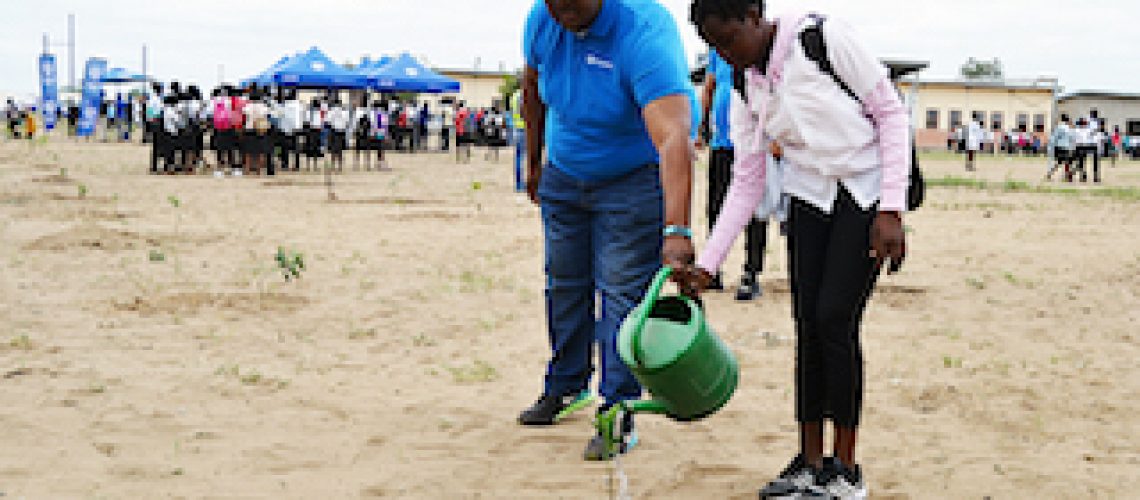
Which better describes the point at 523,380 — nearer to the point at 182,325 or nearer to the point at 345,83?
the point at 182,325

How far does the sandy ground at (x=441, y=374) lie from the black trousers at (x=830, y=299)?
1.52 feet

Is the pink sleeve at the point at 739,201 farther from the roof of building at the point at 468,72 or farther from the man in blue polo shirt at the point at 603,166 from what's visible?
the roof of building at the point at 468,72

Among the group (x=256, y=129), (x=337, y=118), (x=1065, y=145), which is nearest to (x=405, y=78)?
(x=337, y=118)

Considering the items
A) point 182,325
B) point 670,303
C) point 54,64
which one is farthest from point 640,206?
point 54,64

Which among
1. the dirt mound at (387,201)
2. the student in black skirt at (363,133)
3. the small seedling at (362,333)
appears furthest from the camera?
the student in black skirt at (363,133)

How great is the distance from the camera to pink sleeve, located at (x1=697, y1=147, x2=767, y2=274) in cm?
338

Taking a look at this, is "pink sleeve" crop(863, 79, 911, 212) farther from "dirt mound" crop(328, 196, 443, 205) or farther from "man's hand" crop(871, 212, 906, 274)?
"dirt mound" crop(328, 196, 443, 205)

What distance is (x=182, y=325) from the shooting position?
623 cm

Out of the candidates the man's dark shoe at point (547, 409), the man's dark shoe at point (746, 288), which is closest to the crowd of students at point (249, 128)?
the man's dark shoe at point (746, 288)

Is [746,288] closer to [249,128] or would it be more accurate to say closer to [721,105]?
[721,105]

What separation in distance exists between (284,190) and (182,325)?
10.8 metres

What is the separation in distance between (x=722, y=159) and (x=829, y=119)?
391 cm

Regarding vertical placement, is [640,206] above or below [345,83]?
below

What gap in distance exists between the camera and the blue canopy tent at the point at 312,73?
23922 millimetres
